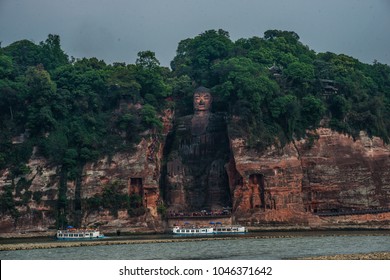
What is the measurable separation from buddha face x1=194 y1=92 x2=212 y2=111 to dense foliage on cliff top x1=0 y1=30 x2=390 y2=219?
1.02 m

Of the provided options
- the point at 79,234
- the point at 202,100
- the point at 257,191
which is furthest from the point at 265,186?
the point at 79,234

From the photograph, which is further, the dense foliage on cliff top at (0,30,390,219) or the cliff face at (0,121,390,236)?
the dense foliage on cliff top at (0,30,390,219)

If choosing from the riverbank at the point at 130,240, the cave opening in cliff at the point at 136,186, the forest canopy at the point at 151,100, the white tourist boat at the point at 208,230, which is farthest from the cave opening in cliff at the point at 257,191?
the cave opening in cliff at the point at 136,186

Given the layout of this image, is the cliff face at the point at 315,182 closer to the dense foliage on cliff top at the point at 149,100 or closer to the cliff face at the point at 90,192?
the dense foliage on cliff top at the point at 149,100

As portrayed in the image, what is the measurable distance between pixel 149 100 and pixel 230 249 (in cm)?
3284

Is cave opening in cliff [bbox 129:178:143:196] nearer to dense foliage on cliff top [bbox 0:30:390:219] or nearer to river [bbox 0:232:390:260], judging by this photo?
dense foliage on cliff top [bbox 0:30:390:219]

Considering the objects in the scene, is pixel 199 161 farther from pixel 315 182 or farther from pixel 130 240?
pixel 130 240

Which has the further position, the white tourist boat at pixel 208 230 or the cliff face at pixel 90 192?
the cliff face at pixel 90 192

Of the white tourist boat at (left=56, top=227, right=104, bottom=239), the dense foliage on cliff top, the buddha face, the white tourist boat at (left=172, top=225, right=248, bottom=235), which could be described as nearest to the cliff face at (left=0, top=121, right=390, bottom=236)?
the dense foliage on cliff top

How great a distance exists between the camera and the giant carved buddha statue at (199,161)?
277 ft

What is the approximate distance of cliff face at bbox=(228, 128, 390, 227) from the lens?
8069 centimetres

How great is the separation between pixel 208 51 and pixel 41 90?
2364 cm
